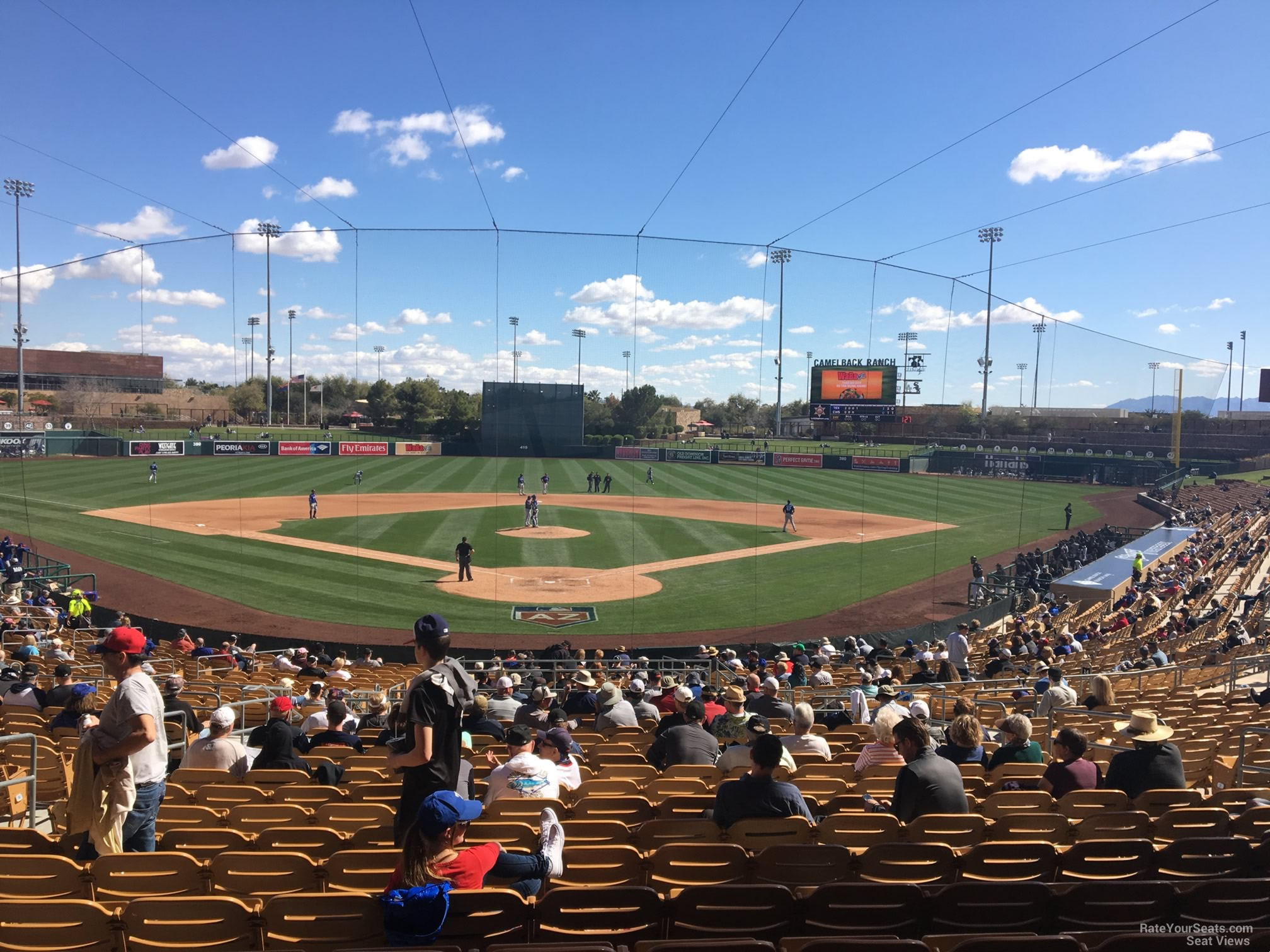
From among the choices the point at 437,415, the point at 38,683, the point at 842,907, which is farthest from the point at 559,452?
the point at 842,907

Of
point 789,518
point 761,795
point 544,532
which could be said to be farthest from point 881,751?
point 789,518

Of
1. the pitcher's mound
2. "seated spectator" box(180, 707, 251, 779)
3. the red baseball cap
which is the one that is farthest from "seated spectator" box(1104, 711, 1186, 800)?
the pitcher's mound

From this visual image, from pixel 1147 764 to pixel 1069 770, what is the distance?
1.87ft

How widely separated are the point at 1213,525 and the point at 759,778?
40.6 meters

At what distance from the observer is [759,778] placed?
480cm

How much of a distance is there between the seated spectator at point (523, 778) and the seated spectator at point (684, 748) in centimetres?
180

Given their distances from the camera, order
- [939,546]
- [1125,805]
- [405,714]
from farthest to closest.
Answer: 1. [939,546]
2. [1125,805]
3. [405,714]

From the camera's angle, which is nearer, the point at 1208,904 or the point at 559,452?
the point at 1208,904

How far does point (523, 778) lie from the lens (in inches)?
204

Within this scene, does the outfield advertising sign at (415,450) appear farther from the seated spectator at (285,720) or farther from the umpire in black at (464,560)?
the seated spectator at (285,720)

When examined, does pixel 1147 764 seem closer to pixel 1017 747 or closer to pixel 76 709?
pixel 1017 747

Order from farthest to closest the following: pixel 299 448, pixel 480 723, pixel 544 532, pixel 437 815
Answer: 1. pixel 299 448
2. pixel 544 532
3. pixel 480 723
4. pixel 437 815

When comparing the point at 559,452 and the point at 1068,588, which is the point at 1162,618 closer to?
the point at 1068,588

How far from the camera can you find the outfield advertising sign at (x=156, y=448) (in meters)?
54.9
